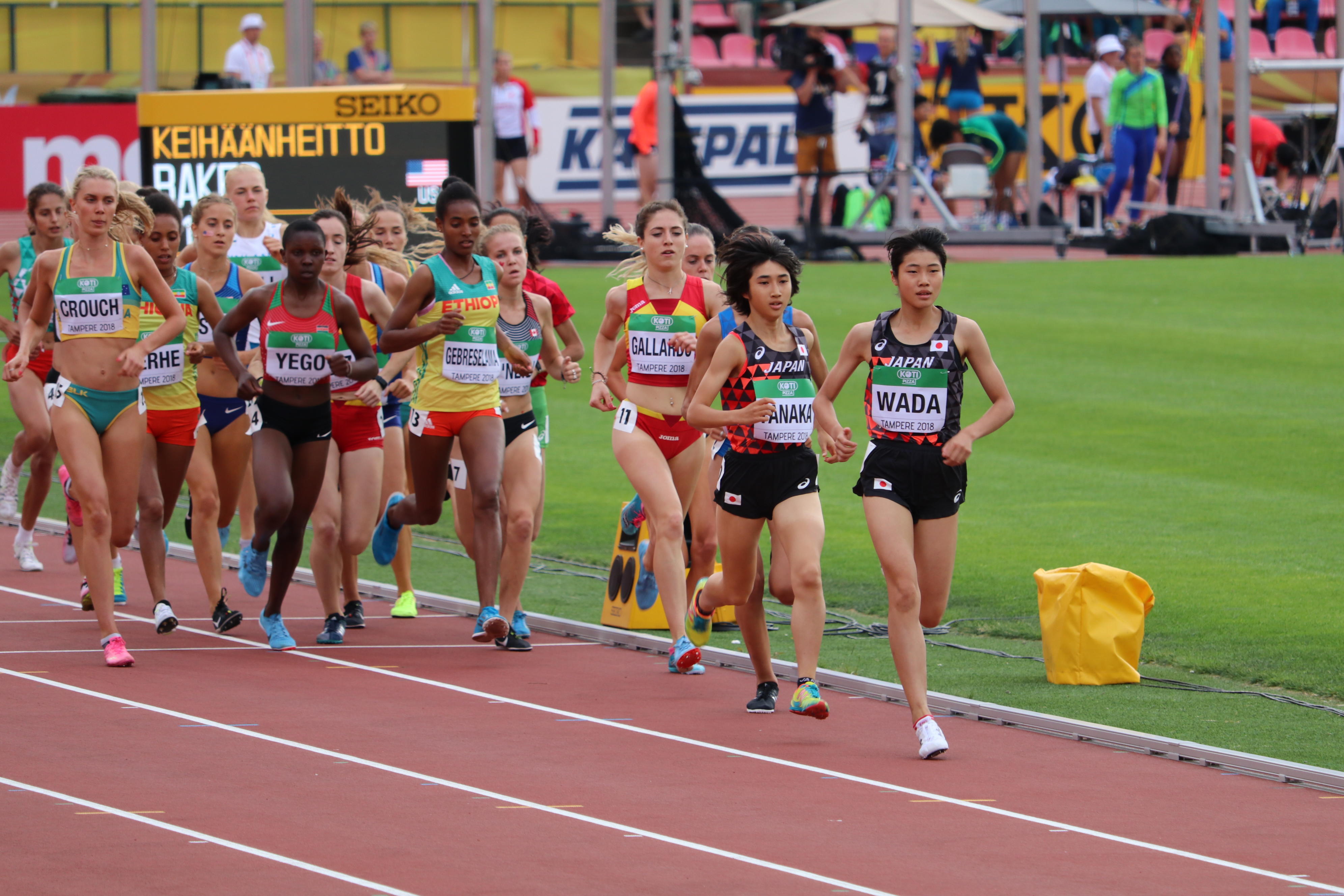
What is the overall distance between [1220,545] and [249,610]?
6.29 metres

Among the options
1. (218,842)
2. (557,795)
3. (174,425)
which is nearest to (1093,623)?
(557,795)

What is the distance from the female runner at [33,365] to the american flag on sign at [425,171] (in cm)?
670

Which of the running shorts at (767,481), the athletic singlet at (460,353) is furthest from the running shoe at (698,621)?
the athletic singlet at (460,353)

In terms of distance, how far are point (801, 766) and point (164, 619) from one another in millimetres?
3920

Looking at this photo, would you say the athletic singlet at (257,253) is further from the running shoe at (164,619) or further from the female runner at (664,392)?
the female runner at (664,392)

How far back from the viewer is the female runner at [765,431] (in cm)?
866

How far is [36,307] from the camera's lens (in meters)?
9.98

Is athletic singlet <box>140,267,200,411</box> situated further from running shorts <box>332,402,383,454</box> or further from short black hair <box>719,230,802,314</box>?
short black hair <box>719,230,802,314</box>

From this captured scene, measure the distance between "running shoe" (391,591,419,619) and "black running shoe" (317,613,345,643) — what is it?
0.91 m

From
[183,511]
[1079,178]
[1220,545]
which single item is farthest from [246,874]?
[1079,178]

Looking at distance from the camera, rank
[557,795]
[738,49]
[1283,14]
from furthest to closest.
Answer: [1283,14]
[738,49]
[557,795]

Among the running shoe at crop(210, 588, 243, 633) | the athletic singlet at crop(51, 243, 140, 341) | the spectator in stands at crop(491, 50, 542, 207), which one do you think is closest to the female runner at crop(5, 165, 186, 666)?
the athletic singlet at crop(51, 243, 140, 341)

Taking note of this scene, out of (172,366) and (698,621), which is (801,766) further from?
(172,366)

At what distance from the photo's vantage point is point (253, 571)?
10508 millimetres
